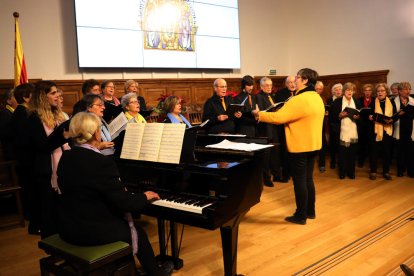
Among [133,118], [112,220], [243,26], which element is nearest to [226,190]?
[112,220]

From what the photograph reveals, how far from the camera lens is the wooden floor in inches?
111

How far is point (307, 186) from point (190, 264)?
1.51 m

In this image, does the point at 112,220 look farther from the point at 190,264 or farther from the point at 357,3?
the point at 357,3

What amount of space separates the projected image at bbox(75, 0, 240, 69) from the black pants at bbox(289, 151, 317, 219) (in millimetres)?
3942

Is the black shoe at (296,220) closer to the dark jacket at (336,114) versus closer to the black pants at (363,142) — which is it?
the dark jacket at (336,114)

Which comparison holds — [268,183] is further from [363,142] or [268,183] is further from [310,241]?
[363,142]

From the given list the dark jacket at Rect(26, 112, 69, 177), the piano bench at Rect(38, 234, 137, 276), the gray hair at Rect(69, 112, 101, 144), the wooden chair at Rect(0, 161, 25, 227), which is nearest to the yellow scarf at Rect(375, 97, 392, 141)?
the dark jacket at Rect(26, 112, 69, 177)

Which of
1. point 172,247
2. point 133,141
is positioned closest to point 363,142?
point 172,247

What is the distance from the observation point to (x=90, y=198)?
2.00 meters

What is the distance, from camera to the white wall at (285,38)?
5.75 m

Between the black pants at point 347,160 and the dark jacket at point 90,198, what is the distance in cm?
413

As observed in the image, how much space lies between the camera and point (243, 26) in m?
8.36

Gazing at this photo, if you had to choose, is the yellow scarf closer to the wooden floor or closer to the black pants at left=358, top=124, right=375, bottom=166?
the black pants at left=358, top=124, right=375, bottom=166

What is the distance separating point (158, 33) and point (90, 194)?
210 inches
